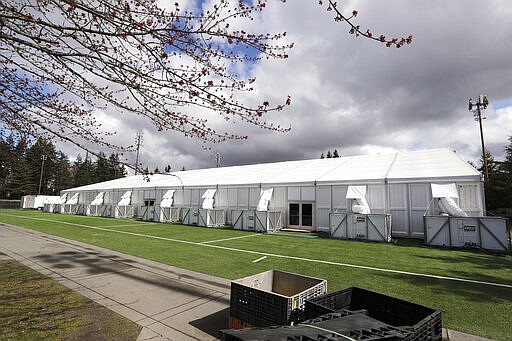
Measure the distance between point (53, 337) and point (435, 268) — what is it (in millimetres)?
9109

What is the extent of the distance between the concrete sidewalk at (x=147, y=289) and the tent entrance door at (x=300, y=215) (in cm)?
1149

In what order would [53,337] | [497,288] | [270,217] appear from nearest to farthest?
[53,337]
[497,288]
[270,217]

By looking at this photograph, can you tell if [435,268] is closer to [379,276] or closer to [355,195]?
[379,276]

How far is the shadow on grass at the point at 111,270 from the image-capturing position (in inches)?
220

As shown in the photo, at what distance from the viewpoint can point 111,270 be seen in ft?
22.7

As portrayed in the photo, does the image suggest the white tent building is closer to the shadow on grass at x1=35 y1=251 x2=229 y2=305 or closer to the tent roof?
the tent roof

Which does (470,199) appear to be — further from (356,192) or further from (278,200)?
(278,200)

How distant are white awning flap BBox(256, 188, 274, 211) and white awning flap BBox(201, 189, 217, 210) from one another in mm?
4746

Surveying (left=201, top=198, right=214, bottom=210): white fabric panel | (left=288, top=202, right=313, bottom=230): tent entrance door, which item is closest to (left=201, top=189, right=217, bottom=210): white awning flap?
(left=201, top=198, right=214, bottom=210): white fabric panel

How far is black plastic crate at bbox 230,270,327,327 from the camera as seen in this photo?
10.0 ft

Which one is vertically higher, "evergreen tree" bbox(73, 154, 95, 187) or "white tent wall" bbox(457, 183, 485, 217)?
"evergreen tree" bbox(73, 154, 95, 187)

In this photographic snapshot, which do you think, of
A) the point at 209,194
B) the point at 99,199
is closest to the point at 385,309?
the point at 209,194

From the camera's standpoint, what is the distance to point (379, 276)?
6738mm

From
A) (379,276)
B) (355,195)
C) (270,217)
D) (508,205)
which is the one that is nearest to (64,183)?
(270,217)
